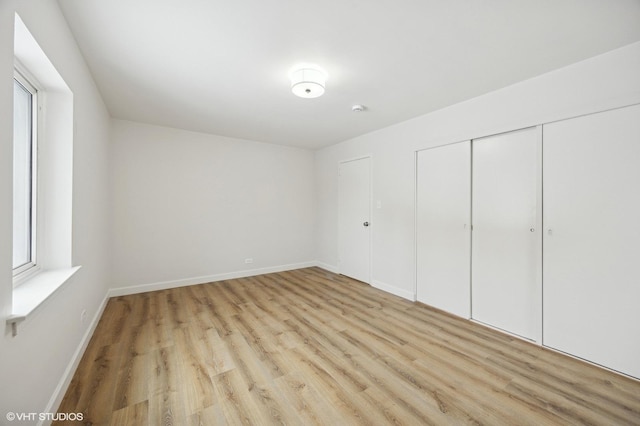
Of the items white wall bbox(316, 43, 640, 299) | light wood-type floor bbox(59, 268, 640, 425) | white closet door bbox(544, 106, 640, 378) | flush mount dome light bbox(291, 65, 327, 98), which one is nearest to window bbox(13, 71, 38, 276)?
light wood-type floor bbox(59, 268, 640, 425)

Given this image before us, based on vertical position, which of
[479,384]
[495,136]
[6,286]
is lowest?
[479,384]

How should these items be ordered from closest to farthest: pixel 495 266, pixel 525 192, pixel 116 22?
pixel 116 22 → pixel 525 192 → pixel 495 266

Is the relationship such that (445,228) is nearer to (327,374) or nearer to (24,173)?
(327,374)

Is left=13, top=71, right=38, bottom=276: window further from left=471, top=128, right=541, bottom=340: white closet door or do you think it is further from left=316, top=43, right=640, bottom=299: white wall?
left=471, top=128, right=541, bottom=340: white closet door

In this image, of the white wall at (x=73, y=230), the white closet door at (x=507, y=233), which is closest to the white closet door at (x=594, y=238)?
the white closet door at (x=507, y=233)

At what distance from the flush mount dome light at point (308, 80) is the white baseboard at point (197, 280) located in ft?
11.6

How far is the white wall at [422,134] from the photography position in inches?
83.2

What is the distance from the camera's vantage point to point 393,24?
179cm

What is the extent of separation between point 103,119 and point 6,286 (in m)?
2.91

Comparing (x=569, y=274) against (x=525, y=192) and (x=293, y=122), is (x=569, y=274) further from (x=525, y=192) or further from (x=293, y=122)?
(x=293, y=122)

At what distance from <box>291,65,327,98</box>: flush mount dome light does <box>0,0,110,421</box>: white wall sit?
5.41ft

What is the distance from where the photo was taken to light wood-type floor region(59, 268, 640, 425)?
1.64 meters

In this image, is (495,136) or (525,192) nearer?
(525,192)

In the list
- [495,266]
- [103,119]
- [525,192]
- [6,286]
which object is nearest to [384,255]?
[495,266]
